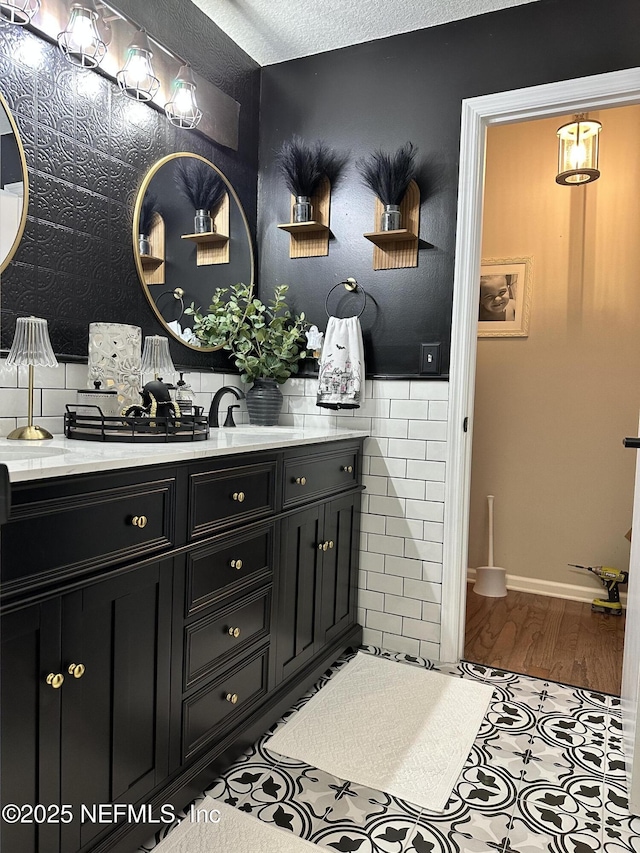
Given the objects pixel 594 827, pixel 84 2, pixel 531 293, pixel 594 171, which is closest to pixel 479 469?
pixel 531 293

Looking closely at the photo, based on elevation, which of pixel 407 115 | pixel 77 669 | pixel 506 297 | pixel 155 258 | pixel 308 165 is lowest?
pixel 77 669

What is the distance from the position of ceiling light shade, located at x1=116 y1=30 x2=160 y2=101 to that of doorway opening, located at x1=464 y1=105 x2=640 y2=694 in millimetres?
2105

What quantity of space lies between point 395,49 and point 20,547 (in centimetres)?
252

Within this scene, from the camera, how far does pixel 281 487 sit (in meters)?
2.01

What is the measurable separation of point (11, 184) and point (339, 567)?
1.78 meters

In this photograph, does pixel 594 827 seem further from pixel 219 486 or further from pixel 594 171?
pixel 594 171

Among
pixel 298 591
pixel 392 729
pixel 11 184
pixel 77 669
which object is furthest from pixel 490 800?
pixel 11 184

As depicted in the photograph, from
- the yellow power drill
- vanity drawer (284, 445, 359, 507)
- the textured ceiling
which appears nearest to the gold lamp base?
vanity drawer (284, 445, 359, 507)

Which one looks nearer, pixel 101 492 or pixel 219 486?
pixel 101 492

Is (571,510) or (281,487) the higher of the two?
(281,487)

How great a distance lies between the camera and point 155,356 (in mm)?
2156

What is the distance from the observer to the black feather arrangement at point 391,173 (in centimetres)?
250

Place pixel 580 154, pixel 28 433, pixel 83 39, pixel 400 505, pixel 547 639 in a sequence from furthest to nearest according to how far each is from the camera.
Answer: pixel 580 154 → pixel 547 639 → pixel 400 505 → pixel 83 39 → pixel 28 433

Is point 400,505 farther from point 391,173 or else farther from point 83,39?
point 83,39
